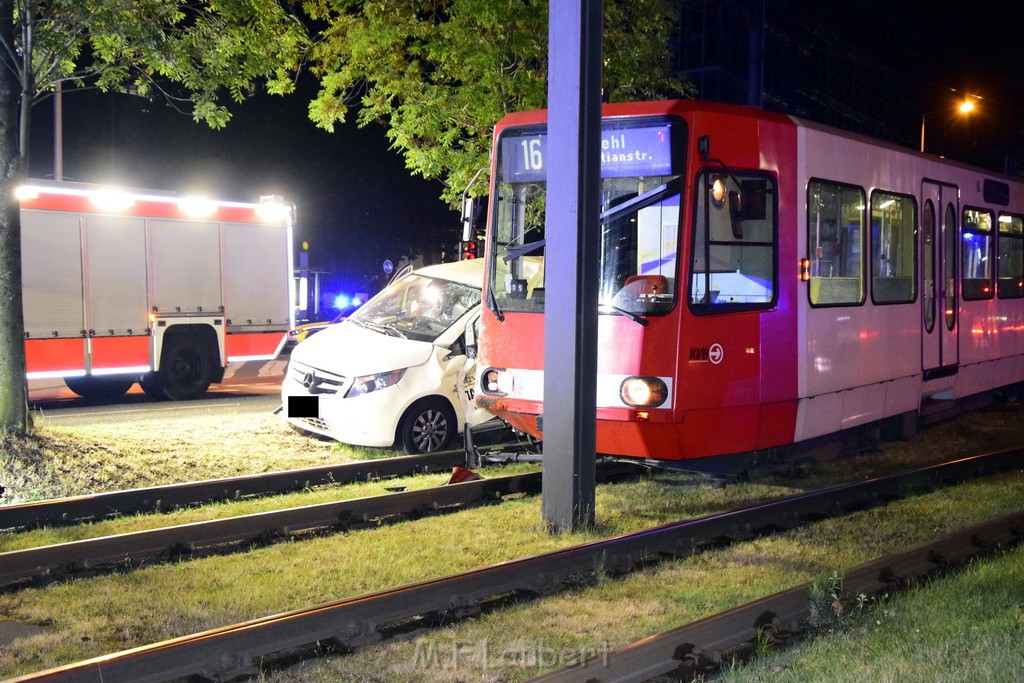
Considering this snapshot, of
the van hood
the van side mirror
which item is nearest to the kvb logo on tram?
the van side mirror

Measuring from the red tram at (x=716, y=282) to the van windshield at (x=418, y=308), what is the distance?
83.1 inches

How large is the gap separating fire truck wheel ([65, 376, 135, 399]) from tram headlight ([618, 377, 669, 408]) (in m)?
10.9

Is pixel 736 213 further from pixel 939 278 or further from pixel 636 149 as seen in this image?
pixel 939 278

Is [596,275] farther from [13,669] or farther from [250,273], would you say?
[250,273]

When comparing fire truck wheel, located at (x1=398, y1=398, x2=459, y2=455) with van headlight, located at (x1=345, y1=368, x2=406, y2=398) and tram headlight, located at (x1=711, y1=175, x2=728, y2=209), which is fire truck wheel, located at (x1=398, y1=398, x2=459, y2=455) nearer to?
van headlight, located at (x1=345, y1=368, x2=406, y2=398)

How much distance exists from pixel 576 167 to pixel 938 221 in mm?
6137

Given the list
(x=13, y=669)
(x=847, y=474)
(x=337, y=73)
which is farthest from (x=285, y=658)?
(x=337, y=73)

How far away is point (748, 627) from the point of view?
5477 mm

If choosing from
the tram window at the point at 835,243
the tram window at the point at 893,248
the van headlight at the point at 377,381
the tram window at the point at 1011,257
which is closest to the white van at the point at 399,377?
the van headlight at the point at 377,381

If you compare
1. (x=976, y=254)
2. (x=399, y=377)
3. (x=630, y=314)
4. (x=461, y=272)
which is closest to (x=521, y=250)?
(x=630, y=314)

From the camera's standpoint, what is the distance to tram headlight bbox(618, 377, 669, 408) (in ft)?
27.4

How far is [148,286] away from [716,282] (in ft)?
35.1

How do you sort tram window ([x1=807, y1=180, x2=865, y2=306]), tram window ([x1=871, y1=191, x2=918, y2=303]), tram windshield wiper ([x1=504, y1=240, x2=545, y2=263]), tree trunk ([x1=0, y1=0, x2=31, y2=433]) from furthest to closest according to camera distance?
tram window ([x1=871, y1=191, x2=918, y2=303]) → tree trunk ([x1=0, y1=0, x2=31, y2=433]) → tram window ([x1=807, y1=180, x2=865, y2=306]) → tram windshield wiper ([x1=504, y1=240, x2=545, y2=263])

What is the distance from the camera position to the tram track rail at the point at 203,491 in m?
8.04
